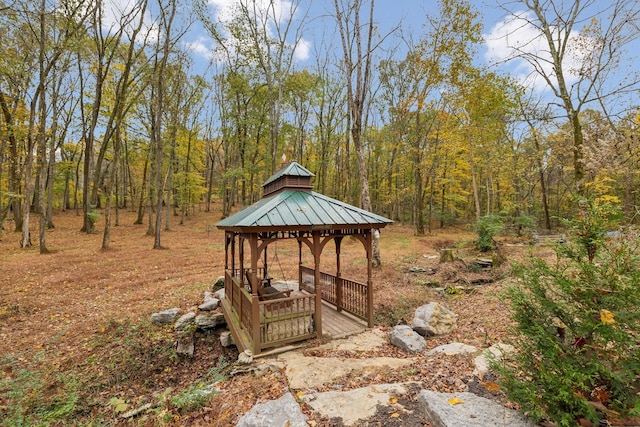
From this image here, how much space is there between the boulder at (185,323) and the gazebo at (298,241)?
0.91 meters

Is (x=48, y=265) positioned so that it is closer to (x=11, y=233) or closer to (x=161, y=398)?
(x=11, y=233)

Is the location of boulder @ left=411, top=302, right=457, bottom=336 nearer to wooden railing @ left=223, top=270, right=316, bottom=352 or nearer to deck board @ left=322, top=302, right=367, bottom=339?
deck board @ left=322, top=302, right=367, bottom=339

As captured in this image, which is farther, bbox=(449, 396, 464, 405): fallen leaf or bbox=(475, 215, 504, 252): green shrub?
bbox=(475, 215, 504, 252): green shrub

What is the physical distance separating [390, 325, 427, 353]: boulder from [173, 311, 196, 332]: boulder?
5496 mm

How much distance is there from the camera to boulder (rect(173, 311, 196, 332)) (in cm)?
787

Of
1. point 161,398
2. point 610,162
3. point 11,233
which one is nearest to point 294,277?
point 161,398

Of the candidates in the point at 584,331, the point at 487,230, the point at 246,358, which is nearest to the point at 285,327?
the point at 246,358

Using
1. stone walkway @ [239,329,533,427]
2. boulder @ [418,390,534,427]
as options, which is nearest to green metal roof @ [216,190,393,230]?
stone walkway @ [239,329,533,427]

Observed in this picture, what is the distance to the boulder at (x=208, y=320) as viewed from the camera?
7977 mm

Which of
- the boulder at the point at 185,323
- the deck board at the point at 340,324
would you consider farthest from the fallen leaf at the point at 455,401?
the boulder at the point at 185,323

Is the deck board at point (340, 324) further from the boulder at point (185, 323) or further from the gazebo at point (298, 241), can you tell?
the boulder at point (185, 323)

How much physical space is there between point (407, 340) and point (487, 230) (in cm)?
1030

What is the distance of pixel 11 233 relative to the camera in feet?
61.5

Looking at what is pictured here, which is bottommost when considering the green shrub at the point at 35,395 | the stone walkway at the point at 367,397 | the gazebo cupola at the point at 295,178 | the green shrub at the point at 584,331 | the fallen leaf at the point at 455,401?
the green shrub at the point at 35,395
